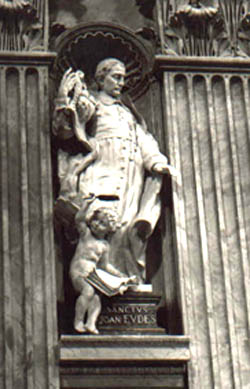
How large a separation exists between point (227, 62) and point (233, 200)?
1.57 metres

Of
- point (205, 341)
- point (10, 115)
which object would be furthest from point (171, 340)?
point (10, 115)

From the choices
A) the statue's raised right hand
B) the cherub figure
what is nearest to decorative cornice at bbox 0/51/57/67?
the statue's raised right hand

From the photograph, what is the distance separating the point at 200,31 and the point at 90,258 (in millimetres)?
2980

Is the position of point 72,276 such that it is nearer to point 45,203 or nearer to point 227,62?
point 45,203

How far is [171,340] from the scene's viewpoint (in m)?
14.3

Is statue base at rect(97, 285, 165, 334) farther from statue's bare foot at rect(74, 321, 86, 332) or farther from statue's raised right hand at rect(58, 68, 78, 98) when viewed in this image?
statue's raised right hand at rect(58, 68, 78, 98)

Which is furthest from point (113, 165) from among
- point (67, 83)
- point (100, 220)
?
point (67, 83)

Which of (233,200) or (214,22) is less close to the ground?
(214,22)

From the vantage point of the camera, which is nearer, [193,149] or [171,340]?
[171,340]

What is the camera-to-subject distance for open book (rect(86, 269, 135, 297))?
14461 millimetres

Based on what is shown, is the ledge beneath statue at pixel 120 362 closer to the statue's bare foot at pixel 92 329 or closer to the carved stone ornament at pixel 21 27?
the statue's bare foot at pixel 92 329

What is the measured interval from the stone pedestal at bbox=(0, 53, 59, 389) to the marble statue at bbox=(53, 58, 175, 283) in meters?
0.26

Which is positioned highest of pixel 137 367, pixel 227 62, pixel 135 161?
pixel 227 62

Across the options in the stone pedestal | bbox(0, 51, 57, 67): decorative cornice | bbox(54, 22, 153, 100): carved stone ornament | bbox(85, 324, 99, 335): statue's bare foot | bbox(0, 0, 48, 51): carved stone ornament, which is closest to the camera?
the stone pedestal
